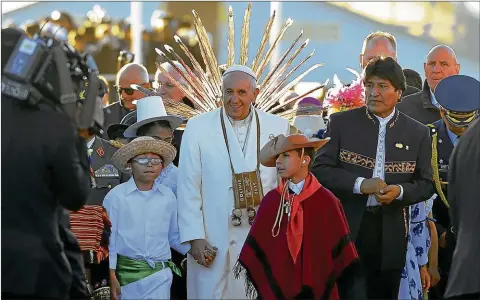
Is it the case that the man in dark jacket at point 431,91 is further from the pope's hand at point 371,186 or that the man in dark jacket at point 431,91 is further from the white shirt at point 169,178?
the white shirt at point 169,178

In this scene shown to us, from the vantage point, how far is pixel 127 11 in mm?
15961

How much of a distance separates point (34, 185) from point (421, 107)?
169 inches

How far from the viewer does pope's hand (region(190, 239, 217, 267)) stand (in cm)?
755

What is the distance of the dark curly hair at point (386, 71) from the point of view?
24.8 feet

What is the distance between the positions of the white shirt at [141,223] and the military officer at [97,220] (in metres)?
0.09

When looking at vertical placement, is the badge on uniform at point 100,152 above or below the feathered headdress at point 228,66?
below

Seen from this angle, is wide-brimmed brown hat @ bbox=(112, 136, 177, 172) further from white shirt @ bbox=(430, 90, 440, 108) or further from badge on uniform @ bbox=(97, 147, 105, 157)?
white shirt @ bbox=(430, 90, 440, 108)

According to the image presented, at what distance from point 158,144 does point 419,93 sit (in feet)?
7.65

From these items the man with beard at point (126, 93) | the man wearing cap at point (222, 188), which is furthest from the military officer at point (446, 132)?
the man with beard at point (126, 93)

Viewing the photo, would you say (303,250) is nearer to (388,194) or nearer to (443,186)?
(388,194)

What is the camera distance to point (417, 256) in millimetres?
7918

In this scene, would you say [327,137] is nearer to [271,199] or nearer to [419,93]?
[271,199]

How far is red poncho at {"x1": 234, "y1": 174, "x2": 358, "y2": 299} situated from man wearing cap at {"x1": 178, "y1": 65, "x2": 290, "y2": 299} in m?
0.66

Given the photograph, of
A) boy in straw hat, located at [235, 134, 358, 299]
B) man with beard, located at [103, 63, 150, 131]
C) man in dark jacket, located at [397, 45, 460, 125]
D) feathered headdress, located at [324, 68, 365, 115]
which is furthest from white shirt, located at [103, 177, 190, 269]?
man with beard, located at [103, 63, 150, 131]
